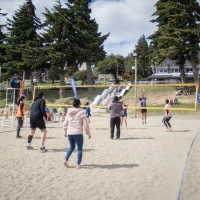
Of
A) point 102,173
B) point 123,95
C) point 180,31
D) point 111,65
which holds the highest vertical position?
point 111,65

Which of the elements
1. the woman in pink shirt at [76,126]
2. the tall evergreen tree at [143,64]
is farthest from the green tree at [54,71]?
the woman in pink shirt at [76,126]

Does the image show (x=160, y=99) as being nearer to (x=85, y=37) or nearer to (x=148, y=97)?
(x=148, y=97)

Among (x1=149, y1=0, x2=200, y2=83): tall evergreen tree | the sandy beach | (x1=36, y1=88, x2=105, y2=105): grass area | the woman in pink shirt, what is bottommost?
the sandy beach

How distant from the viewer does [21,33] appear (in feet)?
116

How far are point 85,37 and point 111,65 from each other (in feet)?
127

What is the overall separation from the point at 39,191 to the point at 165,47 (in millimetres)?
27826

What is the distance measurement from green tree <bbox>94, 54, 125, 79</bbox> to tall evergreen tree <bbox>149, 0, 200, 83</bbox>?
39.7 m

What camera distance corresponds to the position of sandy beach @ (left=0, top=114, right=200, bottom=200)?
4445mm

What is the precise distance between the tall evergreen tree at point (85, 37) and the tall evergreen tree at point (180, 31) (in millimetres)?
7701

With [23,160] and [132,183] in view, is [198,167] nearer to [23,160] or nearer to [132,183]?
[132,183]

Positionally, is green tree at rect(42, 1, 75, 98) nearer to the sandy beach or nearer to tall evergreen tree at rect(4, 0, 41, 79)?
tall evergreen tree at rect(4, 0, 41, 79)

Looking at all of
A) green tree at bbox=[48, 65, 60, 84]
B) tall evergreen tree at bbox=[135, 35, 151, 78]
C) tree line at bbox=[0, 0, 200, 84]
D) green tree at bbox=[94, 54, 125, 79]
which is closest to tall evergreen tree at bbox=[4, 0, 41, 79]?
tree line at bbox=[0, 0, 200, 84]

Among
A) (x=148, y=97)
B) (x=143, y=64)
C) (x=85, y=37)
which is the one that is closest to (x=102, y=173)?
(x=148, y=97)

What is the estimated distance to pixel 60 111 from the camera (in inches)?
780
